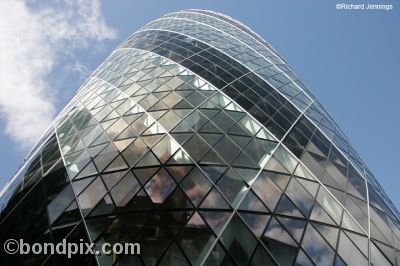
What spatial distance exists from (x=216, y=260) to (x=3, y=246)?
6.92 metres

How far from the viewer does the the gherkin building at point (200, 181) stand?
11.1m

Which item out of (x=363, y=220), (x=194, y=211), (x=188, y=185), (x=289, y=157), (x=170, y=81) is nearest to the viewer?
(x=194, y=211)

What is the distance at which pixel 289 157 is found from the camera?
1426 cm

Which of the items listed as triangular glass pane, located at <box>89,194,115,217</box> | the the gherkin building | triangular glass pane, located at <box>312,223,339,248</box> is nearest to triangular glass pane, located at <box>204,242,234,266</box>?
the the gherkin building

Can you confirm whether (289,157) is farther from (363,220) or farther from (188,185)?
(188,185)

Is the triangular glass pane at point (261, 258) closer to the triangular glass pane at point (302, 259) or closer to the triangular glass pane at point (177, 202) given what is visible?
the triangular glass pane at point (302, 259)

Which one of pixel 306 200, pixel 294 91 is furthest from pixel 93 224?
pixel 294 91

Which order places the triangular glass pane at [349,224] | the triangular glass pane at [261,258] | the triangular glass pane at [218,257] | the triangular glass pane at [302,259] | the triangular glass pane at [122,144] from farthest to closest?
the triangular glass pane at [122,144] < the triangular glass pane at [349,224] < the triangular glass pane at [302,259] < the triangular glass pane at [261,258] < the triangular glass pane at [218,257]

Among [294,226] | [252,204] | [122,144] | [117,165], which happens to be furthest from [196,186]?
[122,144]

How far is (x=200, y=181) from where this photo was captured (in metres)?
12.3

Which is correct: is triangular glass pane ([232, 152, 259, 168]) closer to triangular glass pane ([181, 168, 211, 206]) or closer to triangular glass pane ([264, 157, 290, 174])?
triangular glass pane ([264, 157, 290, 174])

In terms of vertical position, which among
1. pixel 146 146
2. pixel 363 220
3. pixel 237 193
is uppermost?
pixel 146 146

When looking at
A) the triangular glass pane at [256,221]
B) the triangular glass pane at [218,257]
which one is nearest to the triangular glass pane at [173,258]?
the triangular glass pane at [218,257]

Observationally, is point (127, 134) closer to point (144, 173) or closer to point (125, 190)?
point (144, 173)
